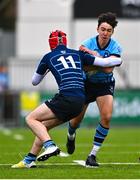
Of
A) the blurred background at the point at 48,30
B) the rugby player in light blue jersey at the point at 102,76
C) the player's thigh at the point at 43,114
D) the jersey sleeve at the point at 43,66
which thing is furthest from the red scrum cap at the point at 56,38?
the blurred background at the point at 48,30

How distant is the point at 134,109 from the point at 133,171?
1642cm

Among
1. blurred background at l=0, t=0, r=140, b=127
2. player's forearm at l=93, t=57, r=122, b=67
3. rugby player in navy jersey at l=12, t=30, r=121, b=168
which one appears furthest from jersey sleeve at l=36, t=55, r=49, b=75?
blurred background at l=0, t=0, r=140, b=127

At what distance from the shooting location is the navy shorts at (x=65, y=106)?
11.5 m

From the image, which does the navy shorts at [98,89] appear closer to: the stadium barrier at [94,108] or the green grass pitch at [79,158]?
the green grass pitch at [79,158]

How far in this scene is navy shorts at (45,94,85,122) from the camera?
11.5m

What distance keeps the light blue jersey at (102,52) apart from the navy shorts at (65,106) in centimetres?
95

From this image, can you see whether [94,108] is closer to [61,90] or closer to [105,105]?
[105,105]

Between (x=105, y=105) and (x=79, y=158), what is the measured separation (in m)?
1.88

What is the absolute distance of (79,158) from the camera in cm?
1399

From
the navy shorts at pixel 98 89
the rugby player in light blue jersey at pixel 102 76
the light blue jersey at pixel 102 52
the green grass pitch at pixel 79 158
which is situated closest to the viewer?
the green grass pitch at pixel 79 158

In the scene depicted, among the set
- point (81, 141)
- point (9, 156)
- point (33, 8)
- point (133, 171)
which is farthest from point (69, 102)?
point (33, 8)

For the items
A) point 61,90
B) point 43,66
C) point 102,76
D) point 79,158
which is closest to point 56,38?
point 43,66

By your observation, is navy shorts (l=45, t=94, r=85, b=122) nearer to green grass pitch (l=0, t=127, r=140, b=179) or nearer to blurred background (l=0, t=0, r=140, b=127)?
green grass pitch (l=0, t=127, r=140, b=179)

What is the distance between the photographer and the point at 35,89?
2891 centimetres
